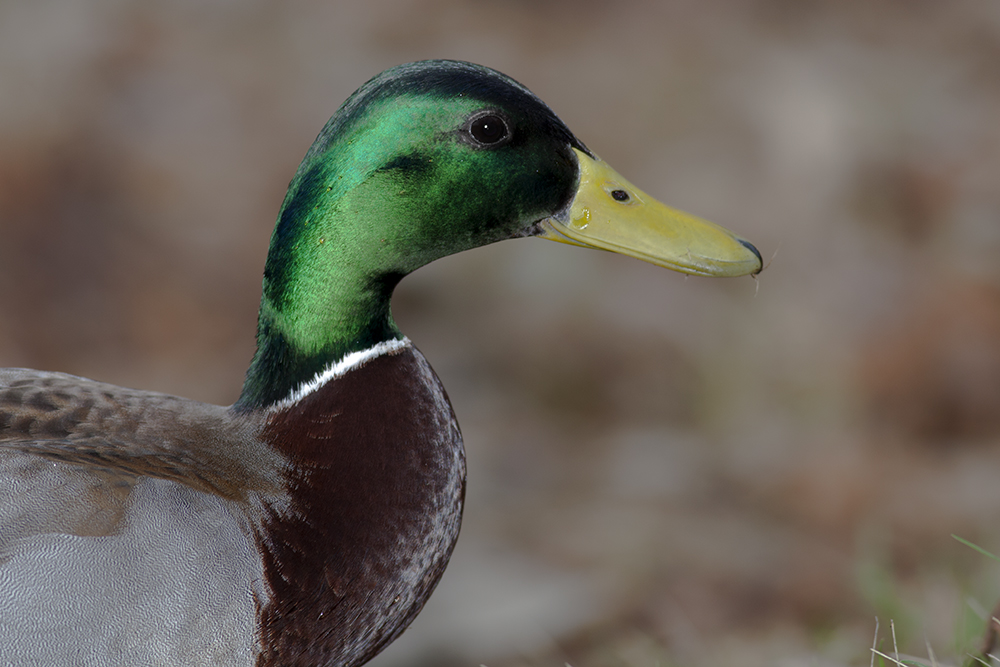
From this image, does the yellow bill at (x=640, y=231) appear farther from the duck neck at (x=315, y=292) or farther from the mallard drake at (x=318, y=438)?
the duck neck at (x=315, y=292)

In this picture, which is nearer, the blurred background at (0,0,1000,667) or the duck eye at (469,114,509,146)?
the duck eye at (469,114,509,146)

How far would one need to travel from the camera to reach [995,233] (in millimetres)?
5383

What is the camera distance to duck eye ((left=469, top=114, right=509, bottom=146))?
187cm

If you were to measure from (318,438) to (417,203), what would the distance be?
1.50 feet

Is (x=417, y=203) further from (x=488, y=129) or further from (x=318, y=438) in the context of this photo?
(x=318, y=438)

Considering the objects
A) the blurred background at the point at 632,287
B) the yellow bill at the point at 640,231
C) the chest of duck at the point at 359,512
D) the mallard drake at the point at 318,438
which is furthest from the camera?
the blurred background at the point at 632,287

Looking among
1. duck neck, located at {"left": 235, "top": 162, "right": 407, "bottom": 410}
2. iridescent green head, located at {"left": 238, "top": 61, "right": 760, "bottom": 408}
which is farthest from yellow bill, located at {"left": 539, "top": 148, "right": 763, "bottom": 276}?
duck neck, located at {"left": 235, "top": 162, "right": 407, "bottom": 410}

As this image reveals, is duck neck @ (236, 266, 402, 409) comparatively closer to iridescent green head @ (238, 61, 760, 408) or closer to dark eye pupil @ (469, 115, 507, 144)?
iridescent green head @ (238, 61, 760, 408)

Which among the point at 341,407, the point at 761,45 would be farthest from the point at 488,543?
the point at 761,45

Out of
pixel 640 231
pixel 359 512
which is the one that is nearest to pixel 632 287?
pixel 640 231

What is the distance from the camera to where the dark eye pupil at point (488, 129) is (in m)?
1.87

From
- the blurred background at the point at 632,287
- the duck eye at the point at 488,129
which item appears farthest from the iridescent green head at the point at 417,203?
the blurred background at the point at 632,287

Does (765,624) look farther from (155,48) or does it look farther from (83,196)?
(155,48)

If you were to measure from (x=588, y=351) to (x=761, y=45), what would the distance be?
2517 millimetres
